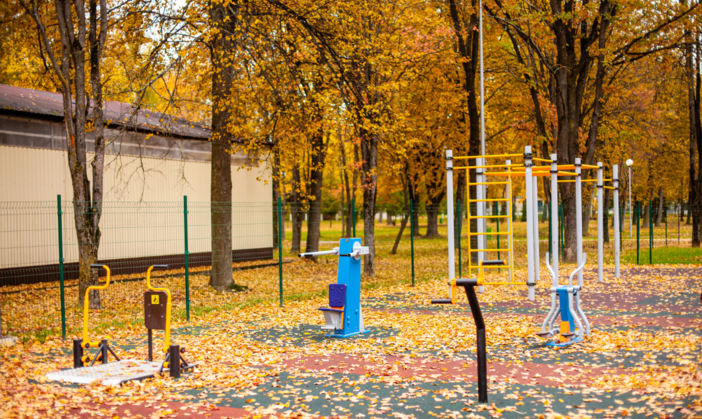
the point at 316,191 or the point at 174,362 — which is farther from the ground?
the point at 316,191

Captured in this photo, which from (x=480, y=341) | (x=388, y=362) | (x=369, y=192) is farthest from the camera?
(x=369, y=192)

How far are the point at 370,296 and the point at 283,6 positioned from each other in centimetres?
672

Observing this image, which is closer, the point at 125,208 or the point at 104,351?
the point at 104,351

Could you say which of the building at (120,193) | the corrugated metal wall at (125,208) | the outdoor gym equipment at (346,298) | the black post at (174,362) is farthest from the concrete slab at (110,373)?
the corrugated metal wall at (125,208)

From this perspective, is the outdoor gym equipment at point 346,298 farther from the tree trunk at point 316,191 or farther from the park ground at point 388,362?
the tree trunk at point 316,191

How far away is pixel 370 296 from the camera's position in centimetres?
1417

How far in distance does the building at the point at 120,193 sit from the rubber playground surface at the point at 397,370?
576 cm

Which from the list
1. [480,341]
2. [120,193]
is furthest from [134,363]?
[120,193]

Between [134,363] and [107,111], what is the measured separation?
504 inches

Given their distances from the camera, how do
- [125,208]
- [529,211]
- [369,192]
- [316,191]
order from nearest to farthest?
1. [529,211]
2. [125,208]
3. [369,192]
4. [316,191]

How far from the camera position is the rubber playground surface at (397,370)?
572cm

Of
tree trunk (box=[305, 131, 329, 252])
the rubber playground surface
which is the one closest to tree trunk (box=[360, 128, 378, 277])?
tree trunk (box=[305, 131, 329, 252])

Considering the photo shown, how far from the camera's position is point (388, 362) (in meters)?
7.66

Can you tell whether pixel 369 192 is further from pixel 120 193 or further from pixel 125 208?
pixel 120 193
